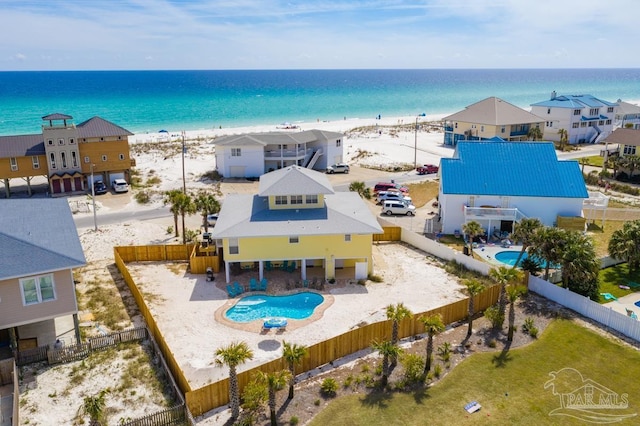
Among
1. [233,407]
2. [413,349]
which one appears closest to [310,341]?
[413,349]

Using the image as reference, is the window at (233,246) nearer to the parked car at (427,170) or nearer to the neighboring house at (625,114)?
the parked car at (427,170)

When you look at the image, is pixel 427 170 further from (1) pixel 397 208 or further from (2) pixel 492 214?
(2) pixel 492 214

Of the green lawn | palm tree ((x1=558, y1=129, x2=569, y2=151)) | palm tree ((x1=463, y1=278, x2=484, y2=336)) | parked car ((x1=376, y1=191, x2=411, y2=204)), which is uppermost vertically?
palm tree ((x1=558, y1=129, x2=569, y2=151))

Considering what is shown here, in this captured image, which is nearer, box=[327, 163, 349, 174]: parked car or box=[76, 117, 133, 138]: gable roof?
box=[76, 117, 133, 138]: gable roof

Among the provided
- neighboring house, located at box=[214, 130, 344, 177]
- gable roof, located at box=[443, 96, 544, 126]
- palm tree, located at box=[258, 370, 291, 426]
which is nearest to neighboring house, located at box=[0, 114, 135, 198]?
neighboring house, located at box=[214, 130, 344, 177]

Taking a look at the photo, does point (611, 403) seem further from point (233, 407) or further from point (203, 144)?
point (203, 144)

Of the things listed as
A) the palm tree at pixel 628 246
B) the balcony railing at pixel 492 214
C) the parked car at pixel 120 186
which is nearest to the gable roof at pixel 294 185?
the balcony railing at pixel 492 214

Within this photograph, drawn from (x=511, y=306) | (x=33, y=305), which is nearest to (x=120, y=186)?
(x=33, y=305)

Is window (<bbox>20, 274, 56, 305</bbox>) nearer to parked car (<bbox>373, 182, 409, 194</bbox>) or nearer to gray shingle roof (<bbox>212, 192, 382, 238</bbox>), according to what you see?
gray shingle roof (<bbox>212, 192, 382, 238</bbox>)
